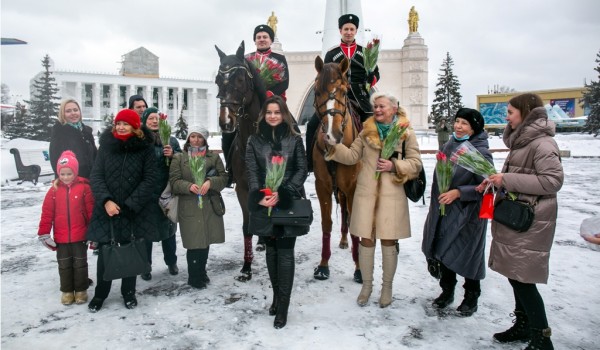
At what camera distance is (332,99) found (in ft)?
12.9

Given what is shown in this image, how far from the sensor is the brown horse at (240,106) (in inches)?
162

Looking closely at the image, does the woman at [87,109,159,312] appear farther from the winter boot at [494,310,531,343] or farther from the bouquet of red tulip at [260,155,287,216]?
the winter boot at [494,310,531,343]

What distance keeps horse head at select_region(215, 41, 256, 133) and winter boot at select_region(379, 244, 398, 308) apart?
209 centimetres

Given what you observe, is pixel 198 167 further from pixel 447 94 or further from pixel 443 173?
pixel 447 94

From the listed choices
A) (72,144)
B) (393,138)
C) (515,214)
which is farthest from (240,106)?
(515,214)

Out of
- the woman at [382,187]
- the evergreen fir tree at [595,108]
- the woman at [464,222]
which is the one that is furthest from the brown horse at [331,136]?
the evergreen fir tree at [595,108]

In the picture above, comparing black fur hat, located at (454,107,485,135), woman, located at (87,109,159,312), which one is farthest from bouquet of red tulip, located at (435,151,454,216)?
woman, located at (87,109,159,312)

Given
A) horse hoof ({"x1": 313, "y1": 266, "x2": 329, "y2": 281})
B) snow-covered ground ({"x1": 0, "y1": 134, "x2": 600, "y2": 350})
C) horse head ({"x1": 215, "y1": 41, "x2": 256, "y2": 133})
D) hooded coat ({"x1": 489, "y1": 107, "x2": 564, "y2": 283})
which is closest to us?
hooded coat ({"x1": 489, "y1": 107, "x2": 564, "y2": 283})

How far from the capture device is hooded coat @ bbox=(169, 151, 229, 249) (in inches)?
170

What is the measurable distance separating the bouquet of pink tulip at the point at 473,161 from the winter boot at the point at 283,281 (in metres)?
1.76

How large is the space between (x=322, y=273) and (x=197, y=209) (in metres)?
1.75

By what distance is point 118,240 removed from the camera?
386cm

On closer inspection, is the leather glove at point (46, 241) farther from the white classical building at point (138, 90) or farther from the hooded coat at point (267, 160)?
the white classical building at point (138, 90)

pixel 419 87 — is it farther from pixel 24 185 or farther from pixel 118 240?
pixel 118 240
